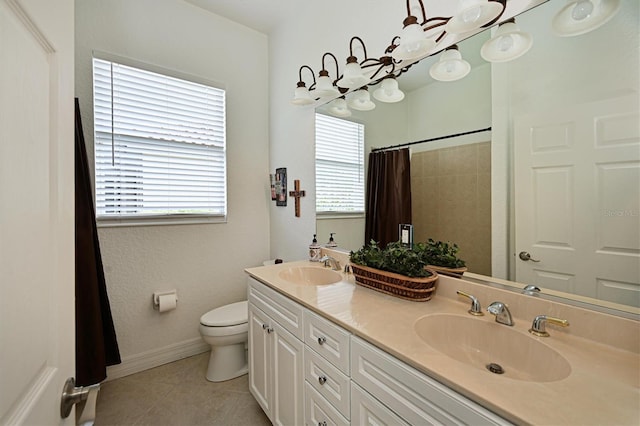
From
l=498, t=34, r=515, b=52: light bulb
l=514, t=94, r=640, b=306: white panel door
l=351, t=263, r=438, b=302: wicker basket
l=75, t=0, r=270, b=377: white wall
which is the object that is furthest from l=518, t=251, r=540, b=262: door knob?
l=75, t=0, r=270, b=377: white wall

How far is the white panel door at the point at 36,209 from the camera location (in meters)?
0.40

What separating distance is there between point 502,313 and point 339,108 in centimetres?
157

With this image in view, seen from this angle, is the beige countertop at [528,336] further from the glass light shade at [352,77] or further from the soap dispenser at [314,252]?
the glass light shade at [352,77]

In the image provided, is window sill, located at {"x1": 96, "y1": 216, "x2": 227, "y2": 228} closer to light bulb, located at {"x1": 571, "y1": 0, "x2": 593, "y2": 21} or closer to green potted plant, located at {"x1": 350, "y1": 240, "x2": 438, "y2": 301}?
green potted plant, located at {"x1": 350, "y1": 240, "x2": 438, "y2": 301}

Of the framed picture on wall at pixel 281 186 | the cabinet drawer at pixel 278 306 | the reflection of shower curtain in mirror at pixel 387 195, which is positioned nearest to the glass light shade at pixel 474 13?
the reflection of shower curtain in mirror at pixel 387 195

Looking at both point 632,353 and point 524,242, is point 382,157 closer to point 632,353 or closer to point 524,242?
point 524,242

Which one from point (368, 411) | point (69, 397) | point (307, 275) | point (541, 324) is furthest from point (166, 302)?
point (541, 324)

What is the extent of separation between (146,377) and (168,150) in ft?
5.73

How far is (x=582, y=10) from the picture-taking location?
0.92 metres

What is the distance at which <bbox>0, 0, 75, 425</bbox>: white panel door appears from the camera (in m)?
0.40

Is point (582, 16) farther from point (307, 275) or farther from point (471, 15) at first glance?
point (307, 275)

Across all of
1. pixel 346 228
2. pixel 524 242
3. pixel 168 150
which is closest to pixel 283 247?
pixel 346 228

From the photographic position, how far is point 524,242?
1120 mm

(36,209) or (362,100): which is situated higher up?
(362,100)
